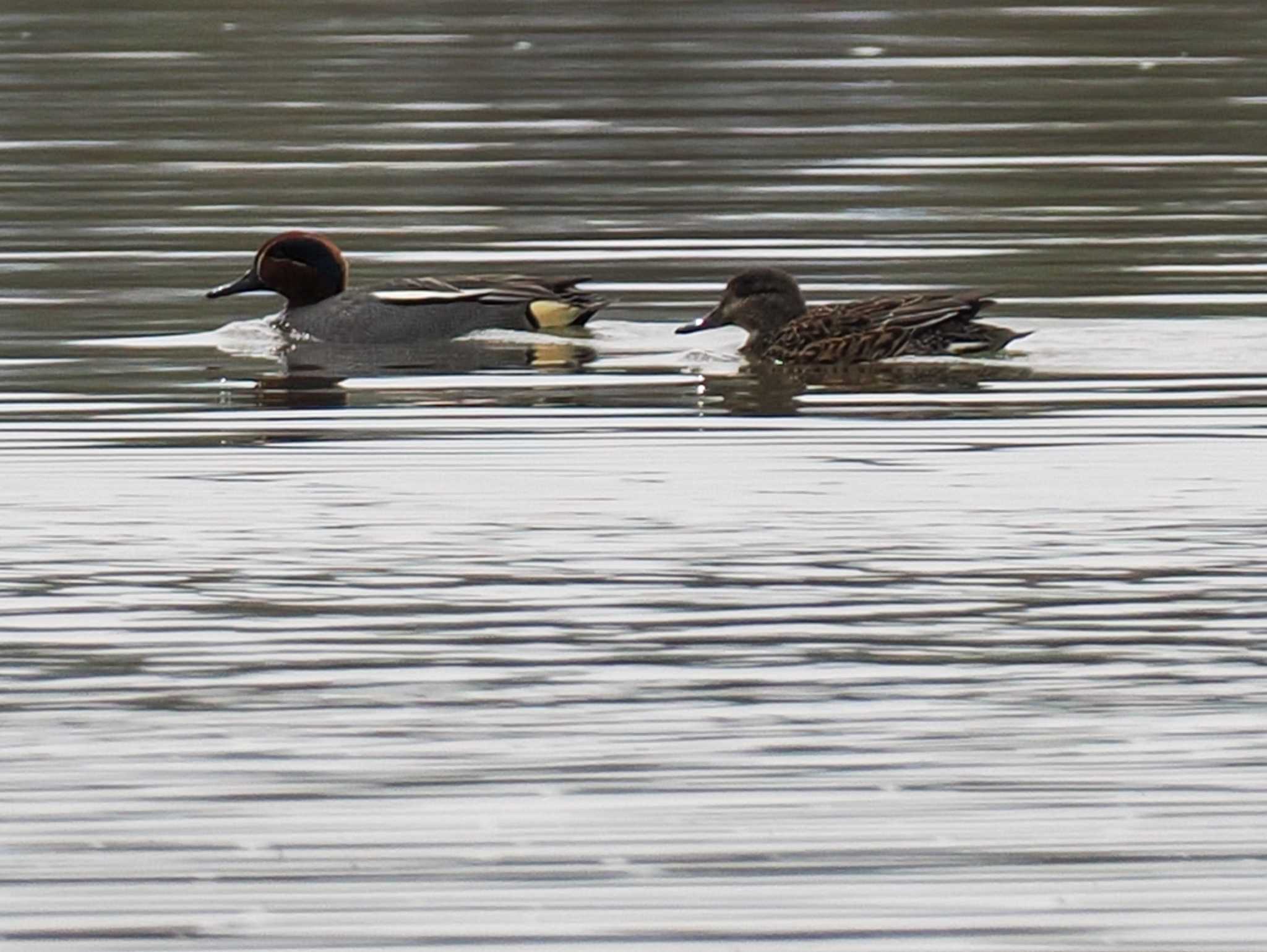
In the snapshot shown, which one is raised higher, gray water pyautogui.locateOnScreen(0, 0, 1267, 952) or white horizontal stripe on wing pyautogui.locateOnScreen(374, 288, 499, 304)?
white horizontal stripe on wing pyautogui.locateOnScreen(374, 288, 499, 304)

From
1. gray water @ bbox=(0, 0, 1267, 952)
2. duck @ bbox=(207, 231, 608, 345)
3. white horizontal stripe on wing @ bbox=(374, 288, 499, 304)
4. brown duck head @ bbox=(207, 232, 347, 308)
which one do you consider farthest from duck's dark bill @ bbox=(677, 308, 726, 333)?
brown duck head @ bbox=(207, 232, 347, 308)

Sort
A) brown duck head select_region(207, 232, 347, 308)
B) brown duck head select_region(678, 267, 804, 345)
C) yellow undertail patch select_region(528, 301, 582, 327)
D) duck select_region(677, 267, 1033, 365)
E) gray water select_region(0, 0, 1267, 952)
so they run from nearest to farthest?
gray water select_region(0, 0, 1267, 952) < duck select_region(677, 267, 1033, 365) < brown duck head select_region(678, 267, 804, 345) < yellow undertail patch select_region(528, 301, 582, 327) < brown duck head select_region(207, 232, 347, 308)

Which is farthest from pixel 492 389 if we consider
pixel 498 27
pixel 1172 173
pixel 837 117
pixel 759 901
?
pixel 498 27

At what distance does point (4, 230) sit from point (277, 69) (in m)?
9.50

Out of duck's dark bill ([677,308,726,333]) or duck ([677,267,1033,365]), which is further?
duck's dark bill ([677,308,726,333])

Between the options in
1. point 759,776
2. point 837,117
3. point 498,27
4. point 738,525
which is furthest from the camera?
point 498,27

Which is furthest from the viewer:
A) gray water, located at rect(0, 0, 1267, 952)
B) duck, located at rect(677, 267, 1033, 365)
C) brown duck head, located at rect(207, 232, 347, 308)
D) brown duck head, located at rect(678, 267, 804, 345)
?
brown duck head, located at rect(207, 232, 347, 308)

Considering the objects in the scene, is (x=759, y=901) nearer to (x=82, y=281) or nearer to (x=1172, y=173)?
(x=82, y=281)

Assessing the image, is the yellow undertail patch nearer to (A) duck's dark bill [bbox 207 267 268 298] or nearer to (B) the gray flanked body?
(B) the gray flanked body

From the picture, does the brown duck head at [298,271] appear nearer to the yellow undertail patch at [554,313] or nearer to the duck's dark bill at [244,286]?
the duck's dark bill at [244,286]

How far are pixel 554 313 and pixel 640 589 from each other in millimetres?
5796

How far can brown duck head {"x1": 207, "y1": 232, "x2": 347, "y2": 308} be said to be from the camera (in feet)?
49.6

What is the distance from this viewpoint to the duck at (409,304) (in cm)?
1432

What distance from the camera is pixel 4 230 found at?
1795 centimetres
